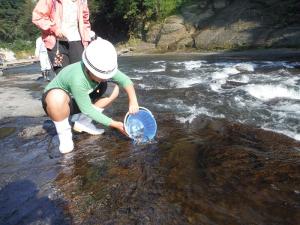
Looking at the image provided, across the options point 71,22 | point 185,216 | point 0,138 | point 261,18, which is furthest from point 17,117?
point 261,18

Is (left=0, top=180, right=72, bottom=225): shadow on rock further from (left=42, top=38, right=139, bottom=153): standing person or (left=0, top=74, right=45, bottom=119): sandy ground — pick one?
(left=0, top=74, right=45, bottom=119): sandy ground

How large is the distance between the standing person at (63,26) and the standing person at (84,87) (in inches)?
36.3

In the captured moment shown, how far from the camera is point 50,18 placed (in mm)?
4426

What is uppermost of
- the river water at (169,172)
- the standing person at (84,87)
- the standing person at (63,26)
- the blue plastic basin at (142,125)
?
the standing person at (63,26)

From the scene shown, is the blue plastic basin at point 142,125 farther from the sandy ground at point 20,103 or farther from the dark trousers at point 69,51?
the sandy ground at point 20,103

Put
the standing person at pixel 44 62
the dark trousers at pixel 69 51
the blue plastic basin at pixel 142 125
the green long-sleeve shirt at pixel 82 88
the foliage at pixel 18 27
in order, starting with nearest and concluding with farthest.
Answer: the green long-sleeve shirt at pixel 82 88
the blue plastic basin at pixel 142 125
the dark trousers at pixel 69 51
the standing person at pixel 44 62
the foliage at pixel 18 27

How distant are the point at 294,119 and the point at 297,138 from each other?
2.45 feet

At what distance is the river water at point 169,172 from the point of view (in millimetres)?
2451

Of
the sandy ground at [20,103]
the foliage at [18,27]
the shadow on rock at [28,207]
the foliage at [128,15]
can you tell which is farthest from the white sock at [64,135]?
the foliage at [18,27]

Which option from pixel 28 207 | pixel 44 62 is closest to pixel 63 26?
pixel 28 207

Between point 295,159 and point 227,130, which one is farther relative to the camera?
point 227,130

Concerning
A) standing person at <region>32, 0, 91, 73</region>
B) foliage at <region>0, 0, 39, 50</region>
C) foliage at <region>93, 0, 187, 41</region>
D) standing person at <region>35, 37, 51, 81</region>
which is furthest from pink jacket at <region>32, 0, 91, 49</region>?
foliage at <region>0, 0, 39, 50</region>

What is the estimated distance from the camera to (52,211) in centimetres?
256

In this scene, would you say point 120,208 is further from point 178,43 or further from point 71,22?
point 178,43
